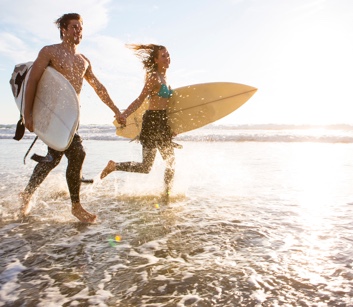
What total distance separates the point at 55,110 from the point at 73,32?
0.85m

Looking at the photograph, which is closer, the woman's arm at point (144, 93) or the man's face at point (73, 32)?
the man's face at point (73, 32)

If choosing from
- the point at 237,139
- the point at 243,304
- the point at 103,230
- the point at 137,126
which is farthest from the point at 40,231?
the point at 237,139

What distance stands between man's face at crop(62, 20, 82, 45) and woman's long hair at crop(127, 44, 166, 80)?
1171 mm

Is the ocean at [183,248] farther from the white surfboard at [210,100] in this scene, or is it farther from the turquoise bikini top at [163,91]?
the turquoise bikini top at [163,91]

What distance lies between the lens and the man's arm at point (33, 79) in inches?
141

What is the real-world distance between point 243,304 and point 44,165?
2.71 meters

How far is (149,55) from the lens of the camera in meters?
4.80

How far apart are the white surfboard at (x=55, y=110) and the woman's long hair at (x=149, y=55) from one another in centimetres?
139

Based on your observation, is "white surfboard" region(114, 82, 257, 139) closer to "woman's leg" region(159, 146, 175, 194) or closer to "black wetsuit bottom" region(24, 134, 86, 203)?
"woman's leg" region(159, 146, 175, 194)

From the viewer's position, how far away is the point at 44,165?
3.87 meters

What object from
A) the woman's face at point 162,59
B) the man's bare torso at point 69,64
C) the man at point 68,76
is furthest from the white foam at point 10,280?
the woman's face at point 162,59

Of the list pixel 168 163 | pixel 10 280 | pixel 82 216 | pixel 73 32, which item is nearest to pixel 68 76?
pixel 73 32

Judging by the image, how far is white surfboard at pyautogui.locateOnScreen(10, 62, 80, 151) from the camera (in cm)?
359

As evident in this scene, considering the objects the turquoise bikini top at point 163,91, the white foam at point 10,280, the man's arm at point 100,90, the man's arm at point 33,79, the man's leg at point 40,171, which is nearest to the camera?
the white foam at point 10,280
